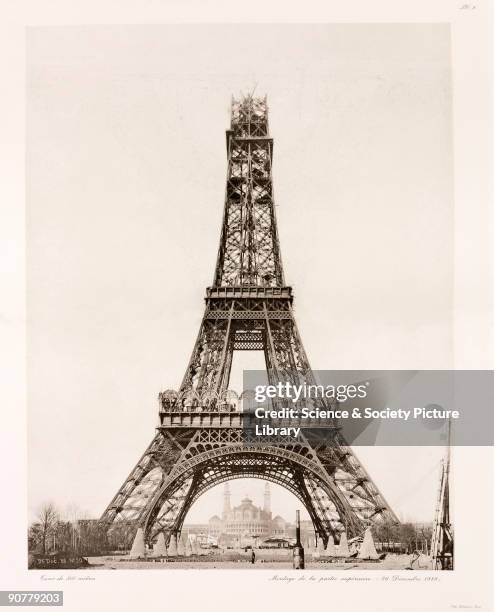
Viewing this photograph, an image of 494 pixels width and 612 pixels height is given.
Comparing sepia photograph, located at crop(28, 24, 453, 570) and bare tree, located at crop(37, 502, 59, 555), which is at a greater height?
sepia photograph, located at crop(28, 24, 453, 570)

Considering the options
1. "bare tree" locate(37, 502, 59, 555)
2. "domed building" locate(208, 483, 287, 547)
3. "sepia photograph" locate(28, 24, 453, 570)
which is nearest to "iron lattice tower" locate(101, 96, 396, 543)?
"sepia photograph" locate(28, 24, 453, 570)

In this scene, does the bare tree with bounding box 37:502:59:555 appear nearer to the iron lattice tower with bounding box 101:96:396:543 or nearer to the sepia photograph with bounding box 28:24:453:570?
the sepia photograph with bounding box 28:24:453:570

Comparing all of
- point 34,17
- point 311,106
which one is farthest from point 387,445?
point 34,17

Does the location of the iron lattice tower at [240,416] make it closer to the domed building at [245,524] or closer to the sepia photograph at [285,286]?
the sepia photograph at [285,286]

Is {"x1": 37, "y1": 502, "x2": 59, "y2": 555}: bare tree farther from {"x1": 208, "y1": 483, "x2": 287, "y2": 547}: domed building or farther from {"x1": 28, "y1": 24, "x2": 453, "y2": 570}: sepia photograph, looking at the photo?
{"x1": 208, "y1": 483, "x2": 287, "y2": 547}: domed building

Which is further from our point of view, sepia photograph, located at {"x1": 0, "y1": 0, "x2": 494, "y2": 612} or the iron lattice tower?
the iron lattice tower

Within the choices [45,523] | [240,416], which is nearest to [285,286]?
[240,416]

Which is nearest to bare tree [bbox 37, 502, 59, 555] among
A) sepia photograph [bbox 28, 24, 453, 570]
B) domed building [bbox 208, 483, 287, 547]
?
sepia photograph [bbox 28, 24, 453, 570]
